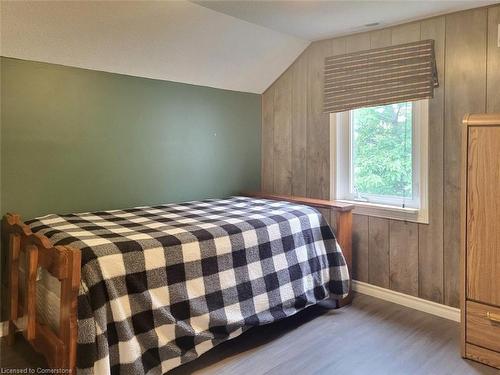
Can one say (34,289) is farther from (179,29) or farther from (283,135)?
(283,135)

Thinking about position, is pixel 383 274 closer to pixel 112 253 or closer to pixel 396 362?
pixel 396 362

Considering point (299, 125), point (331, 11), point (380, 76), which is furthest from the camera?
point (299, 125)

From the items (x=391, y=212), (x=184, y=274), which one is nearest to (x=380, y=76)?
(x=391, y=212)

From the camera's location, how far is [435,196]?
2.79 m

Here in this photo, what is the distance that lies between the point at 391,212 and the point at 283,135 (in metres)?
1.21

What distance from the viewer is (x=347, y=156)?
3.33m

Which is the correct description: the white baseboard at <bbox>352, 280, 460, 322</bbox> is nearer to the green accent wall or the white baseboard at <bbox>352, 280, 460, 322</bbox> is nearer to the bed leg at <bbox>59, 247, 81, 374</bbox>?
the green accent wall

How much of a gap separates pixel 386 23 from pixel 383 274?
1830mm

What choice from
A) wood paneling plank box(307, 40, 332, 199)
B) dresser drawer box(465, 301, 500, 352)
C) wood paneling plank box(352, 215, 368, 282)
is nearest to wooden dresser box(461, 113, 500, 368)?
dresser drawer box(465, 301, 500, 352)

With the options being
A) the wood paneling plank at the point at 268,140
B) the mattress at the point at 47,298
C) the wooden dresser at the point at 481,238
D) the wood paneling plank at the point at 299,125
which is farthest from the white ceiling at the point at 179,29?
the mattress at the point at 47,298

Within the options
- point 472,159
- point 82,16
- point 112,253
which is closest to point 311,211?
point 472,159

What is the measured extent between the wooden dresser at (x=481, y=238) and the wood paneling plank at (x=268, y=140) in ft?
6.25

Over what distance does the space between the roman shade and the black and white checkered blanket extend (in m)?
0.96

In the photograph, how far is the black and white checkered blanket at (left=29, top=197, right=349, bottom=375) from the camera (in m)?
1.79
